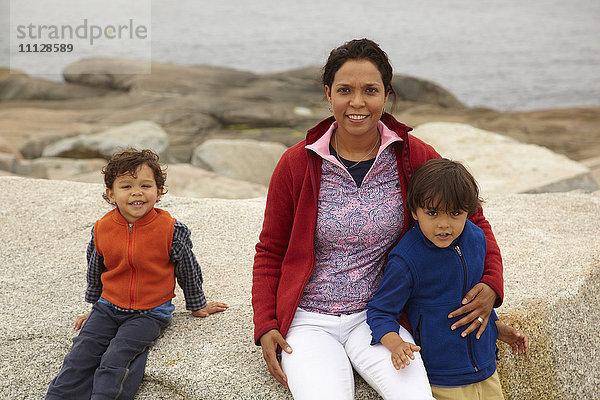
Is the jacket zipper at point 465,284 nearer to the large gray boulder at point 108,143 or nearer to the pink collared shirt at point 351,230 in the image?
the pink collared shirt at point 351,230

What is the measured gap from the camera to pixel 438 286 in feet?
7.33

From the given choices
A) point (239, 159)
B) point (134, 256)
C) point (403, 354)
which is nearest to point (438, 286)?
point (403, 354)

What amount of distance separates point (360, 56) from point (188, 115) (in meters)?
12.0

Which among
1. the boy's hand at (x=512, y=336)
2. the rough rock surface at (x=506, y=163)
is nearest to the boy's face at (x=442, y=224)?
the boy's hand at (x=512, y=336)

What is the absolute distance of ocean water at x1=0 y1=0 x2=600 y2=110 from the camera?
898 inches

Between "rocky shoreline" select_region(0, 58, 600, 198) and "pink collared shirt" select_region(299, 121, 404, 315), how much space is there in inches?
251

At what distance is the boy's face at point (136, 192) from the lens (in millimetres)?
2500

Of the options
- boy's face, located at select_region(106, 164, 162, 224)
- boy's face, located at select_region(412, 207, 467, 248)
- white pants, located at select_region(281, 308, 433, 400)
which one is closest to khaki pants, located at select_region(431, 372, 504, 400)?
white pants, located at select_region(281, 308, 433, 400)

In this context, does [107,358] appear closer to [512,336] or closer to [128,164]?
[128,164]

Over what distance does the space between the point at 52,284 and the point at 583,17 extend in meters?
31.3

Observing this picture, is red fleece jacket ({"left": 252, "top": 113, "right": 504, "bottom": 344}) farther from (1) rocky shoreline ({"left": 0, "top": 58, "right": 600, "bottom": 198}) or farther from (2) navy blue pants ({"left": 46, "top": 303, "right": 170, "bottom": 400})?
(1) rocky shoreline ({"left": 0, "top": 58, "right": 600, "bottom": 198})

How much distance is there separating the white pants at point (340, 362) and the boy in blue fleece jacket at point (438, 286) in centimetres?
7

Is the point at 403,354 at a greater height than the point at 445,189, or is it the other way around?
the point at 445,189

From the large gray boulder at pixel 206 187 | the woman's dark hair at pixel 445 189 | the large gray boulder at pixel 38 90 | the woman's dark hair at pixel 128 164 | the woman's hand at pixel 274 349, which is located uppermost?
the woman's dark hair at pixel 445 189
